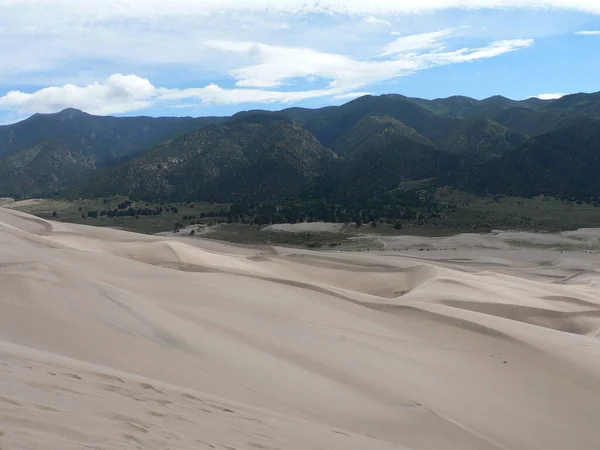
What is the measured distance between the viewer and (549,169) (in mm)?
75312

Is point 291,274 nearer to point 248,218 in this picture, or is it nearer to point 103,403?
point 103,403

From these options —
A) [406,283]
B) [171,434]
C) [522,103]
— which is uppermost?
[522,103]

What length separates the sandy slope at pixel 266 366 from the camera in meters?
4.84

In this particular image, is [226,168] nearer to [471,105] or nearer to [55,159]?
[55,159]

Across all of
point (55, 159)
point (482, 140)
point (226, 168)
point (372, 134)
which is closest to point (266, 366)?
point (226, 168)

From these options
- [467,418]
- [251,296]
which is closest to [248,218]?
[251,296]

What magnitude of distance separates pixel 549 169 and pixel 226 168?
51023 mm

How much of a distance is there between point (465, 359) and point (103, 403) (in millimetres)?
6380

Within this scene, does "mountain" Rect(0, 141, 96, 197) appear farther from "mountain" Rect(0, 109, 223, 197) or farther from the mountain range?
the mountain range

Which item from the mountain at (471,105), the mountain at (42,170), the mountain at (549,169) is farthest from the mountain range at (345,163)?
the mountain at (471,105)

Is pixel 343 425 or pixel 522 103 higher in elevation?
pixel 522 103

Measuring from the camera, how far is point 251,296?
1193 cm

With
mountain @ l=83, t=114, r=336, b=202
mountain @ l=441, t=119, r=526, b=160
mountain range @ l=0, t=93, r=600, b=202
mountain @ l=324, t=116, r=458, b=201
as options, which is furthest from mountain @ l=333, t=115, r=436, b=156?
mountain @ l=83, t=114, r=336, b=202

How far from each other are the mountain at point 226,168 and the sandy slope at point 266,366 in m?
69.2
